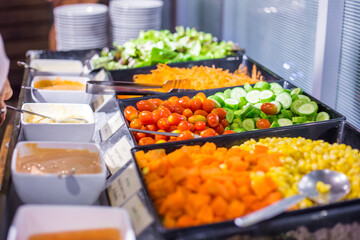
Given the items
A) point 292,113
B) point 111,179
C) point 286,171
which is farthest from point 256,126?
point 111,179

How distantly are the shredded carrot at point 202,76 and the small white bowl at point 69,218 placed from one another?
135 cm

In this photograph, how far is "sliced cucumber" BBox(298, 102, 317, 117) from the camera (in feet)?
6.32

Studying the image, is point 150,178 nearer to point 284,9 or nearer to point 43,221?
point 43,221

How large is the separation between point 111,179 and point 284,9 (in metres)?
1.65

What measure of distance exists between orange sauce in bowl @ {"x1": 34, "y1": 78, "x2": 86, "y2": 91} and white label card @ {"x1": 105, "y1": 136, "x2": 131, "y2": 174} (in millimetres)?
708

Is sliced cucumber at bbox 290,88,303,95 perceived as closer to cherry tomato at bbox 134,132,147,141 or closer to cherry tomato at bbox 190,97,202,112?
cherry tomato at bbox 190,97,202,112

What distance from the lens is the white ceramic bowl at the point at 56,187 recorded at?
4.48 ft

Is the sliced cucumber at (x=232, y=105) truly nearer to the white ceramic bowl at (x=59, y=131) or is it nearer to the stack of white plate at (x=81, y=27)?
the white ceramic bowl at (x=59, y=131)

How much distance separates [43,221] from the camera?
3.96 ft

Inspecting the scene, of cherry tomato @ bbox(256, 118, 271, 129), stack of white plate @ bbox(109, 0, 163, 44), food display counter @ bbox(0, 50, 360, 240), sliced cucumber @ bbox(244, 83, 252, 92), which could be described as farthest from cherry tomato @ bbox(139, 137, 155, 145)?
stack of white plate @ bbox(109, 0, 163, 44)

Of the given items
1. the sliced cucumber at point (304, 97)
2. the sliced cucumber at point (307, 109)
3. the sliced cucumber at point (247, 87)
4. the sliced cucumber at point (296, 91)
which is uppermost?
the sliced cucumber at point (296, 91)

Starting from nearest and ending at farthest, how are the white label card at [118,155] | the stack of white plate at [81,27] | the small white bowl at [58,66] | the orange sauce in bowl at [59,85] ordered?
the white label card at [118,155]
the orange sauce in bowl at [59,85]
the small white bowl at [58,66]
the stack of white plate at [81,27]

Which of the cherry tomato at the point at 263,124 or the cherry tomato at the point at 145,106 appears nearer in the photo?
the cherry tomato at the point at 263,124

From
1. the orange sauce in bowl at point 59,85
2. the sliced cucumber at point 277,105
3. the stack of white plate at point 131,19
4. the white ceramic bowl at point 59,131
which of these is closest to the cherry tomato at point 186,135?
the white ceramic bowl at point 59,131
